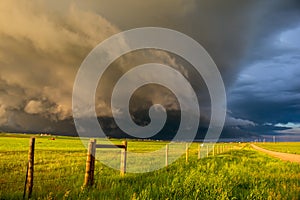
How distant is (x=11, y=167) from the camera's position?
1645 centimetres


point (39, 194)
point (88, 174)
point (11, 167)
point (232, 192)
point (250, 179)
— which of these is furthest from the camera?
point (11, 167)

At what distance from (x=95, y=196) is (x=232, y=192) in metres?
4.35

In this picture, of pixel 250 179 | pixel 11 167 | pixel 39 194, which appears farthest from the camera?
pixel 11 167

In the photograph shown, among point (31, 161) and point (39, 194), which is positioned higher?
point (31, 161)

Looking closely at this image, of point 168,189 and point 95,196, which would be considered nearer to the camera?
point 95,196

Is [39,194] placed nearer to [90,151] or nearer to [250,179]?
[90,151]

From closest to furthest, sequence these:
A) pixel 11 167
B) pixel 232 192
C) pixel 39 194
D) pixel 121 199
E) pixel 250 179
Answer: pixel 121 199
pixel 39 194
pixel 232 192
pixel 250 179
pixel 11 167

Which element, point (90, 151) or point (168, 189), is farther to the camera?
point (90, 151)

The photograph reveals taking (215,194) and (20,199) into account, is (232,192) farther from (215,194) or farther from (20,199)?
(20,199)

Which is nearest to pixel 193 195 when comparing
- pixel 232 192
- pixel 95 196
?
pixel 232 192

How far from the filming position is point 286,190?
32.4 feet

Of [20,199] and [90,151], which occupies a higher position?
[90,151]

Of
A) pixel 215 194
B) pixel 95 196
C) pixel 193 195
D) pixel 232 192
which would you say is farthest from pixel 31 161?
pixel 232 192

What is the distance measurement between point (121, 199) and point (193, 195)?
202cm
